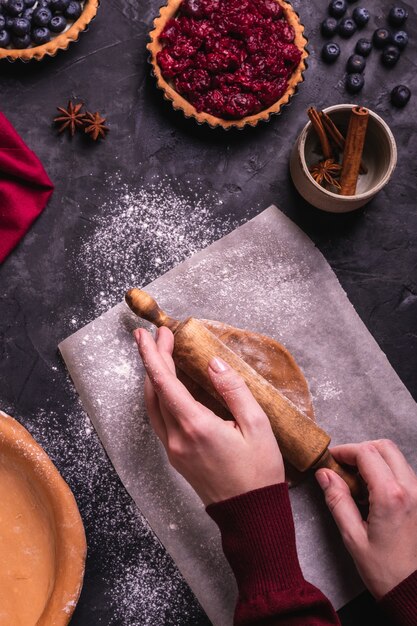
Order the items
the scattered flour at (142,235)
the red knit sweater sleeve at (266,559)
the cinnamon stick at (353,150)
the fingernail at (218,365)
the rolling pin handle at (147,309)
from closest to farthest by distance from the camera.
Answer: the red knit sweater sleeve at (266,559) → the fingernail at (218,365) → the rolling pin handle at (147,309) → the cinnamon stick at (353,150) → the scattered flour at (142,235)

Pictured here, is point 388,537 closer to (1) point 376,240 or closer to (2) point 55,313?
(1) point 376,240

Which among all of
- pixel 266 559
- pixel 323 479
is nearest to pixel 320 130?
pixel 323 479

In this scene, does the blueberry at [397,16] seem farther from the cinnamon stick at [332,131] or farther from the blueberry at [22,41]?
the blueberry at [22,41]

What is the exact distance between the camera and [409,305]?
8.39 feet

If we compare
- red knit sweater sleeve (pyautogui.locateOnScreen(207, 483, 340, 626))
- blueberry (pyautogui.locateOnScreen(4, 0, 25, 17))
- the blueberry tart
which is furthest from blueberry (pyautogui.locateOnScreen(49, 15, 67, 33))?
red knit sweater sleeve (pyautogui.locateOnScreen(207, 483, 340, 626))

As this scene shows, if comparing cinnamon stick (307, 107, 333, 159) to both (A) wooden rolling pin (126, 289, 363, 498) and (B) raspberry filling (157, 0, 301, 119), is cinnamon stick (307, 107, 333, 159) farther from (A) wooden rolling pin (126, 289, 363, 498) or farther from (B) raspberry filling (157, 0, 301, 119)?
(A) wooden rolling pin (126, 289, 363, 498)

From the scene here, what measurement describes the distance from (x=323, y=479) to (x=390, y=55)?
1617mm

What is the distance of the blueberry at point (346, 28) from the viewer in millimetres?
2572

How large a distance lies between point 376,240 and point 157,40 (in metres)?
1.10

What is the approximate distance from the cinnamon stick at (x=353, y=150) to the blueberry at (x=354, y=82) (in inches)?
10.5

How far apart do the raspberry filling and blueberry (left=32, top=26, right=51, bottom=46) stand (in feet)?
1.32

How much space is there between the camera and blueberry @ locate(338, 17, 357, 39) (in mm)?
2572

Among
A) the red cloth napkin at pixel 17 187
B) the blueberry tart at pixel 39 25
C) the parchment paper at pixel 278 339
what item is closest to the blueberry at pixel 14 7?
the blueberry tart at pixel 39 25

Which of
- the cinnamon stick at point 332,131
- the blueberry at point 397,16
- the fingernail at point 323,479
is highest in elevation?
the blueberry at point 397,16
